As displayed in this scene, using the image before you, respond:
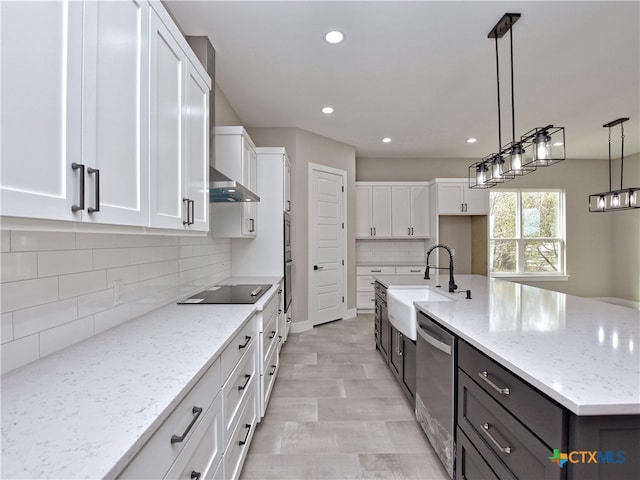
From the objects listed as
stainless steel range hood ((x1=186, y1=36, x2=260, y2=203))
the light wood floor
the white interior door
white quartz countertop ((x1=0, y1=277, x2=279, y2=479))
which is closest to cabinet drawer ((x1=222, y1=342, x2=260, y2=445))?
white quartz countertop ((x1=0, y1=277, x2=279, y2=479))

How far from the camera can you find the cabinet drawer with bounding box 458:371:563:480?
38.7 inches

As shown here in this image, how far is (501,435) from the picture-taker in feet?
3.92

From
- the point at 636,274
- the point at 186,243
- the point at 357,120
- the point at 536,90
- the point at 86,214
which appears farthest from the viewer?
the point at 636,274

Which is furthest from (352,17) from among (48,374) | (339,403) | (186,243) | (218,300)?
(339,403)

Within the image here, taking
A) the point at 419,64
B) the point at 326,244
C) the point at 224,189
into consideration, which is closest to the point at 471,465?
the point at 224,189

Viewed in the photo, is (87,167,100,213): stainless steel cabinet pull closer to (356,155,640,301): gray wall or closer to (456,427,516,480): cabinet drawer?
(456,427,516,480): cabinet drawer

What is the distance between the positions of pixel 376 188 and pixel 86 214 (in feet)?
17.6

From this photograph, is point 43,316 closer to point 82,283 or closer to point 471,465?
point 82,283

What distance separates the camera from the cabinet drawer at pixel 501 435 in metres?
0.98

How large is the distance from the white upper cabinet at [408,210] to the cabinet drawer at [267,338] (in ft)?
12.3

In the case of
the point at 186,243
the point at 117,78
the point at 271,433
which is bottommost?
the point at 271,433

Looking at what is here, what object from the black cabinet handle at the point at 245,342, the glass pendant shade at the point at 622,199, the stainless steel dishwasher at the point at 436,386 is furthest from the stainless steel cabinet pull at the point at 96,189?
the glass pendant shade at the point at 622,199

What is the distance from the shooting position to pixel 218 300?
2189mm

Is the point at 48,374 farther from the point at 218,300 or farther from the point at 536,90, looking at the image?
the point at 536,90
